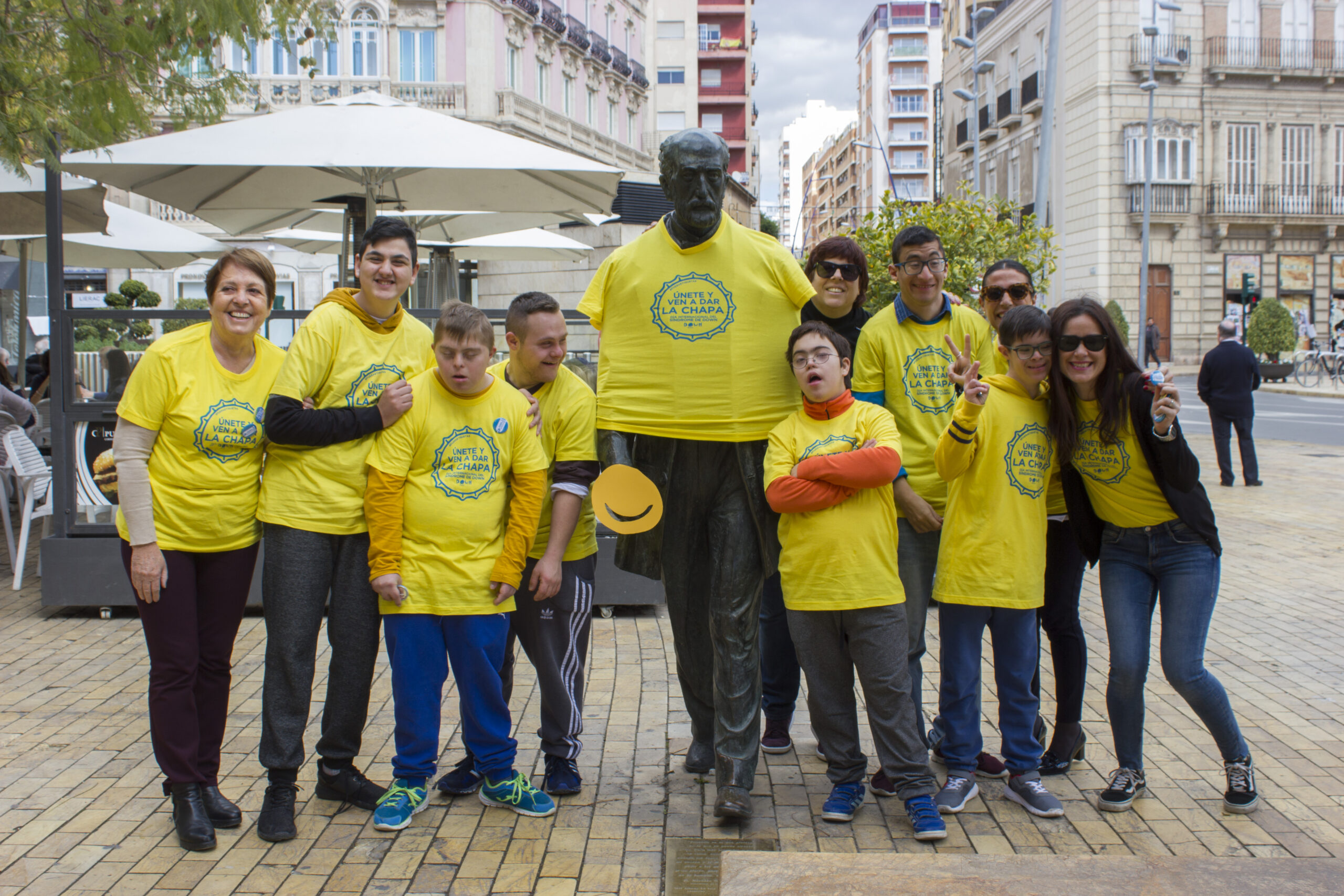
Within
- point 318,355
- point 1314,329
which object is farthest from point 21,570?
Result: point 1314,329

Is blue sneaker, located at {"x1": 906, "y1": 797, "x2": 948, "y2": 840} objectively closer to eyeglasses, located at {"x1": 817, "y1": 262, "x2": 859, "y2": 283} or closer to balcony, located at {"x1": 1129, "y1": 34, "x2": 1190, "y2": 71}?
eyeglasses, located at {"x1": 817, "y1": 262, "x2": 859, "y2": 283}

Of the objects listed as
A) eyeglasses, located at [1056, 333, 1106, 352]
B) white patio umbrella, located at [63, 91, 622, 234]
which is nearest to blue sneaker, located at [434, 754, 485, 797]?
eyeglasses, located at [1056, 333, 1106, 352]

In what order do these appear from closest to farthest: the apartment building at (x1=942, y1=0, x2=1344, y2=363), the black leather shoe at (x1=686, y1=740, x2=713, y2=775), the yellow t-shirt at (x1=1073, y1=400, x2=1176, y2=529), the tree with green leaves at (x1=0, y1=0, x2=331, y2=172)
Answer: the yellow t-shirt at (x1=1073, y1=400, x2=1176, y2=529) → the black leather shoe at (x1=686, y1=740, x2=713, y2=775) → the tree with green leaves at (x1=0, y1=0, x2=331, y2=172) → the apartment building at (x1=942, y1=0, x2=1344, y2=363)

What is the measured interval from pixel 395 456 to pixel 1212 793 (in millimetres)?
2940

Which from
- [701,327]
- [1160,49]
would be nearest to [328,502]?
[701,327]

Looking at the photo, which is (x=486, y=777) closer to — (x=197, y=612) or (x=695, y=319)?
(x=197, y=612)

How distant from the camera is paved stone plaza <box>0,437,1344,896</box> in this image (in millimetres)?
3166

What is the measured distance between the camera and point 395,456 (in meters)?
3.32

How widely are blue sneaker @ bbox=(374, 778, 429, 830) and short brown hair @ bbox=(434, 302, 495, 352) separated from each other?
1.43 metres

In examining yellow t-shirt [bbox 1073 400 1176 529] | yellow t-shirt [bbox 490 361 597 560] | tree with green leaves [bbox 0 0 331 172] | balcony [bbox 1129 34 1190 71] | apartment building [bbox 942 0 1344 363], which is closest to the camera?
yellow t-shirt [bbox 1073 400 1176 529]

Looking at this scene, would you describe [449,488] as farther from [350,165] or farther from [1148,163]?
[1148,163]

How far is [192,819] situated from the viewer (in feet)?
10.8

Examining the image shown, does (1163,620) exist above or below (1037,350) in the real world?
below

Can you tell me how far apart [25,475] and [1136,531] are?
254 inches
